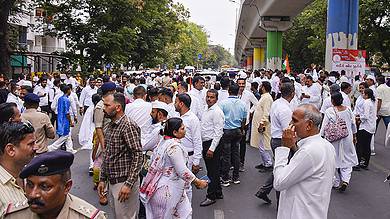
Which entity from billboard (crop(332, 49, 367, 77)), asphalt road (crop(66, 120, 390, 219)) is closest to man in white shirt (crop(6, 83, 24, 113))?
asphalt road (crop(66, 120, 390, 219))

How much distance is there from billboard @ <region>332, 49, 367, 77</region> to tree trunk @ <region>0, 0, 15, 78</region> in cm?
1437

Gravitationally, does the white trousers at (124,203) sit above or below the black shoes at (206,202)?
above

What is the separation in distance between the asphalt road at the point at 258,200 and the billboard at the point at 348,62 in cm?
567

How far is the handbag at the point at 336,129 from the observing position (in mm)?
7625

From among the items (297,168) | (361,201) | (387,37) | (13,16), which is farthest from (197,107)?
(387,37)

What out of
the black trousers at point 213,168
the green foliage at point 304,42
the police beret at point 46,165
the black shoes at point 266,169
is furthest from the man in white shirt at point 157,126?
the green foliage at point 304,42

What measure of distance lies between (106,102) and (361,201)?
186 inches

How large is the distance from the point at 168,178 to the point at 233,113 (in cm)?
335

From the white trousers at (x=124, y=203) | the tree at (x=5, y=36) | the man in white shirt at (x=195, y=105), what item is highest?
the tree at (x=5, y=36)

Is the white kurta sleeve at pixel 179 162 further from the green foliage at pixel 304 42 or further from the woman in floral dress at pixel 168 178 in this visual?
the green foliage at pixel 304 42

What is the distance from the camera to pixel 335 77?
13.7 meters

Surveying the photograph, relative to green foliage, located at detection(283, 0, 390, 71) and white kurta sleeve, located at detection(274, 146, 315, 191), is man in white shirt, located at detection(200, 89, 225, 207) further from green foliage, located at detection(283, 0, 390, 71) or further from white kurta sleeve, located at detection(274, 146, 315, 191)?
green foliage, located at detection(283, 0, 390, 71)

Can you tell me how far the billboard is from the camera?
15.1 metres

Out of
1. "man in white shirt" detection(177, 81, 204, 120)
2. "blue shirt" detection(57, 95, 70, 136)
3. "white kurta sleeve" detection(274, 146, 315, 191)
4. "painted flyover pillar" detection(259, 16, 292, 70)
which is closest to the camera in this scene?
"white kurta sleeve" detection(274, 146, 315, 191)
